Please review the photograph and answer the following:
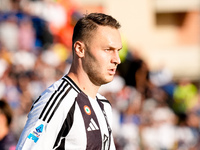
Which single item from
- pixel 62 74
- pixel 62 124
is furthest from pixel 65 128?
pixel 62 74

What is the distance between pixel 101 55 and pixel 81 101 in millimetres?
370

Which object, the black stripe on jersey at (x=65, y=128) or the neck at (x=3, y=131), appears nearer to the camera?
the black stripe on jersey at (x=65, y=128)

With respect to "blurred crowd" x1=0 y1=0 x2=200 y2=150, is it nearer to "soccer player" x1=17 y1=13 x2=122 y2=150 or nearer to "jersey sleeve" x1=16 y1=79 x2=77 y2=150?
"soccer player" x1=17 y1=13 x2=122 y2=150

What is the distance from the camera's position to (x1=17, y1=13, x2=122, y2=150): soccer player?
310 centimetres

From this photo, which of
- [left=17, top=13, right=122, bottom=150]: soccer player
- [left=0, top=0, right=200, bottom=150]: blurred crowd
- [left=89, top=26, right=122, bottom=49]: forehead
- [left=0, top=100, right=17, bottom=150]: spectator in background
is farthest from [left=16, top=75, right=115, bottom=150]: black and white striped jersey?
[left=0, top=0, right=200, bottom=150]: blurred crowd

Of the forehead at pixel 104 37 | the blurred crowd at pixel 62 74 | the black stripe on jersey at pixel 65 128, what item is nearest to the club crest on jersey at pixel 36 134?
the black stripe on jersey at pixel 65 128

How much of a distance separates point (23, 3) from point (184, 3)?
10.8m

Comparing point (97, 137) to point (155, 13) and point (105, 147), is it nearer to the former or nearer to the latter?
point (105, 147)

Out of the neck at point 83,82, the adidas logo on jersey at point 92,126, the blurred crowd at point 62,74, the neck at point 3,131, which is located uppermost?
the neck at point 83,82

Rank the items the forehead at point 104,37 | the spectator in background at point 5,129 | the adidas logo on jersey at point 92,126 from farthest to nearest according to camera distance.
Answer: the spectator in background at point 5,129 → the forehead at point 104,37 → the adidas logo on jersey at point 92,126

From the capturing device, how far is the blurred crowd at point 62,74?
952 centimetres

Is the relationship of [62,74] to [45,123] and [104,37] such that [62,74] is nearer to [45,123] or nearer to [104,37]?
[104,37]

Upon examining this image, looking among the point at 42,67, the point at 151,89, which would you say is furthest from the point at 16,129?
the point at 151,89

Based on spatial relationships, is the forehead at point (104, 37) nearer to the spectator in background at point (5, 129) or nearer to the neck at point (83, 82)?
the neck at point (83, 82)
